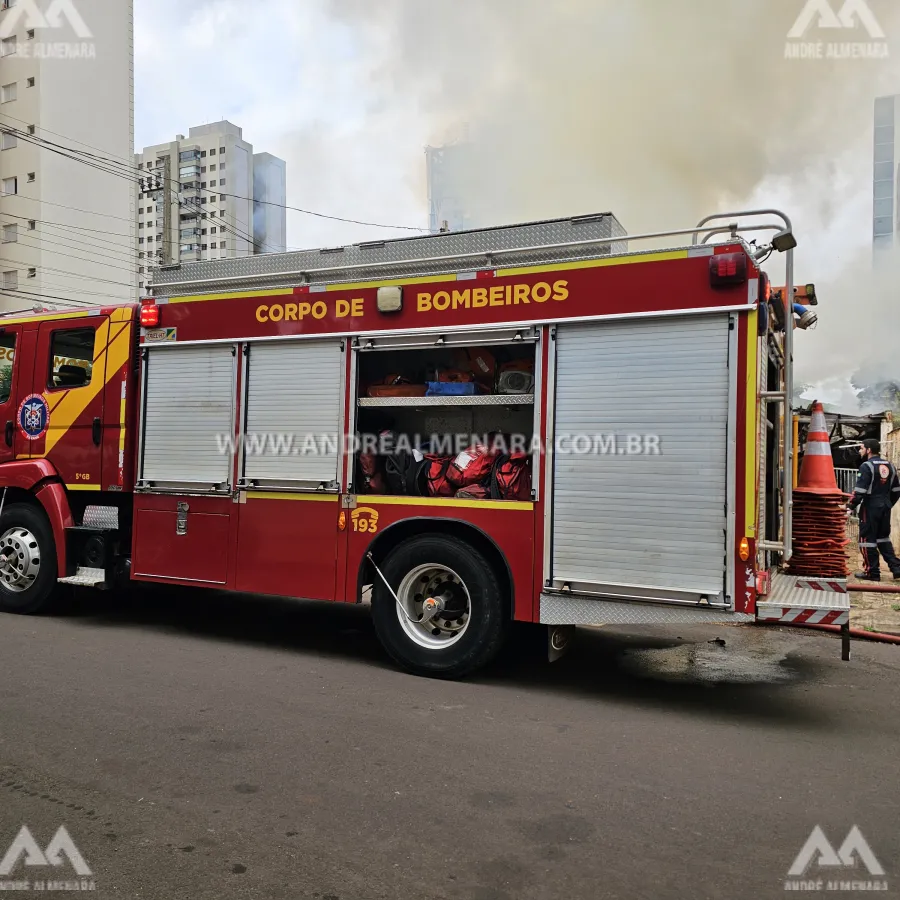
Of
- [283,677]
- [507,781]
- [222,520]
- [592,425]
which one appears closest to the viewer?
[507,781]

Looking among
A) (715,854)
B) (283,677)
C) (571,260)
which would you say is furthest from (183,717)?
(571,260)

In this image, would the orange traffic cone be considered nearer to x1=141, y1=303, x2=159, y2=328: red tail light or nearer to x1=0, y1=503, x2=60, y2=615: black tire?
x1=141, y1=303, x2=159, y2=328: red tail light

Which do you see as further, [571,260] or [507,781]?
[571,260]

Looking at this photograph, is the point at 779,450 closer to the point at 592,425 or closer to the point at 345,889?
the point at 592,425

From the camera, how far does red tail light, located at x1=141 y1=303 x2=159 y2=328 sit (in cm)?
643

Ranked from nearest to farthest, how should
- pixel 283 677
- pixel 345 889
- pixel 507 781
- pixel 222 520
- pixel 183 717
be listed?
1. pixel 345 889
2. pixel 507 781
3. pixel 183 717
4. pixel 283 677
5. pixel 222 520

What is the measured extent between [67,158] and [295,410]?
132 feet

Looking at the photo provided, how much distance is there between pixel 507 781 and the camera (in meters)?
3.56

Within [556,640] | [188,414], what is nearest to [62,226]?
[188,414]

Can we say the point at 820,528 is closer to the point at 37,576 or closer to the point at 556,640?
the point at 556,640

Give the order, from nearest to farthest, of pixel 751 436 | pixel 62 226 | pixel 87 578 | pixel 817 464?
pixel 751 436
pixel 817 464
pixel 87 578
pixel 62 226

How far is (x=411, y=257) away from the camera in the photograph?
552 centimetres

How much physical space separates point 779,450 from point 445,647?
282 cm

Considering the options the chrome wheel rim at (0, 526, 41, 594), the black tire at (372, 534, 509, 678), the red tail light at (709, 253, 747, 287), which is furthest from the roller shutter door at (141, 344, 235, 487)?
the red tail light at (709, 253, 747, 287)
